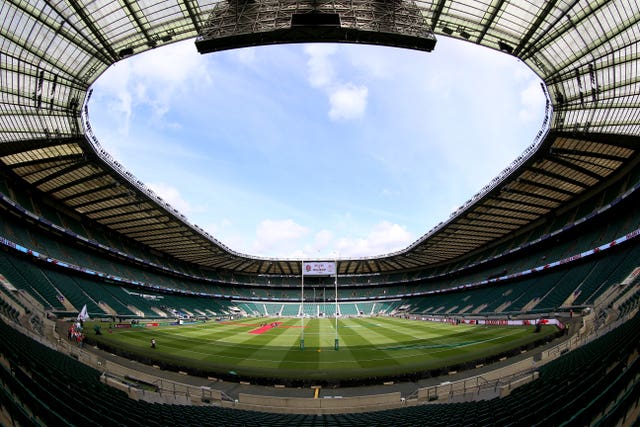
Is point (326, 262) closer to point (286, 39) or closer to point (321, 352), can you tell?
point (321, 352)

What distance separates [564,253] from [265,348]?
46.0 meters

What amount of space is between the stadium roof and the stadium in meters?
0.14

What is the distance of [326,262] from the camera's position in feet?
129

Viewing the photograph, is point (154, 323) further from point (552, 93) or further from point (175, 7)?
point (552, 93)

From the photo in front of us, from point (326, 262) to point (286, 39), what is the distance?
25899 millimetres

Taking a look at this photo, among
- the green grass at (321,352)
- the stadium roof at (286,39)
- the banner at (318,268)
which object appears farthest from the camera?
the banner at (318,268)

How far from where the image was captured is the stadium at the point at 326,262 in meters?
10.7

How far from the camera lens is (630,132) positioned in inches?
1220

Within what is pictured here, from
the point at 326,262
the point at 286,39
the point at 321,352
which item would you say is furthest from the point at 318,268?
the point at 286,39

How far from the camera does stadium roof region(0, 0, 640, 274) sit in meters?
21.0

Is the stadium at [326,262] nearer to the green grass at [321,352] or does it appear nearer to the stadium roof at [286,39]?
the stadium roof at [286,39]

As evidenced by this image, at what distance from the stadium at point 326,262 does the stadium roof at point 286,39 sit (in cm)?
14

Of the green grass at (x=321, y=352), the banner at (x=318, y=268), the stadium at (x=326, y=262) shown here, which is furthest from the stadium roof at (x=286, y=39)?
the banner at (x=318, y=268)

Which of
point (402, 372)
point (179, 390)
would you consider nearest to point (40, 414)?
point (179, 390)
